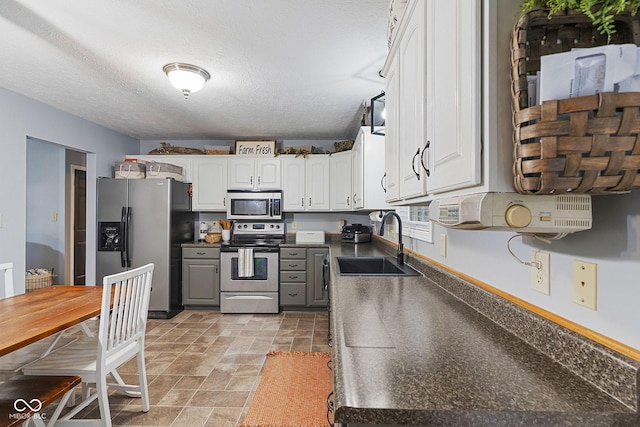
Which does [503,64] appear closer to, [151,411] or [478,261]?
[478,261]

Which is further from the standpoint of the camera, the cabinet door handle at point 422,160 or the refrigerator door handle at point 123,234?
the refrigerator door handle at point 123,234

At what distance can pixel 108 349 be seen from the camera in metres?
1.79

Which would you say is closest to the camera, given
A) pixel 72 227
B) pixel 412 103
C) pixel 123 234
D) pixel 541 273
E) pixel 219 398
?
pixel 541 273

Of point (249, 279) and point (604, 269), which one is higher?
point (604, 269)

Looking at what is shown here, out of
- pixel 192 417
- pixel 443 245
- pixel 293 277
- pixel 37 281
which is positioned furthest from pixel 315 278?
pixel 37 281

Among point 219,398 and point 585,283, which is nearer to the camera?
point 585,283

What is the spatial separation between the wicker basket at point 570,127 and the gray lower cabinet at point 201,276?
403cm

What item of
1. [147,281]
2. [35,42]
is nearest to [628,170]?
[147,281]

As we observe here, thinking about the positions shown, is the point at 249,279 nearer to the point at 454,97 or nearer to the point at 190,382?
the point at 190,382

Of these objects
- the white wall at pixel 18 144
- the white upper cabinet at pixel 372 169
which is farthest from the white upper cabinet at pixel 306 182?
the white wall at pixel 18 144

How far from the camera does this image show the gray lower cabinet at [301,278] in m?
4.10

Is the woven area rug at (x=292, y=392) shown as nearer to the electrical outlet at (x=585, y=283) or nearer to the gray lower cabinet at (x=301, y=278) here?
the gray lower cabinet at (x=301, y=278)

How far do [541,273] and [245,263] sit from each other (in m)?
3.54

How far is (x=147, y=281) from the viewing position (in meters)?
2.10
